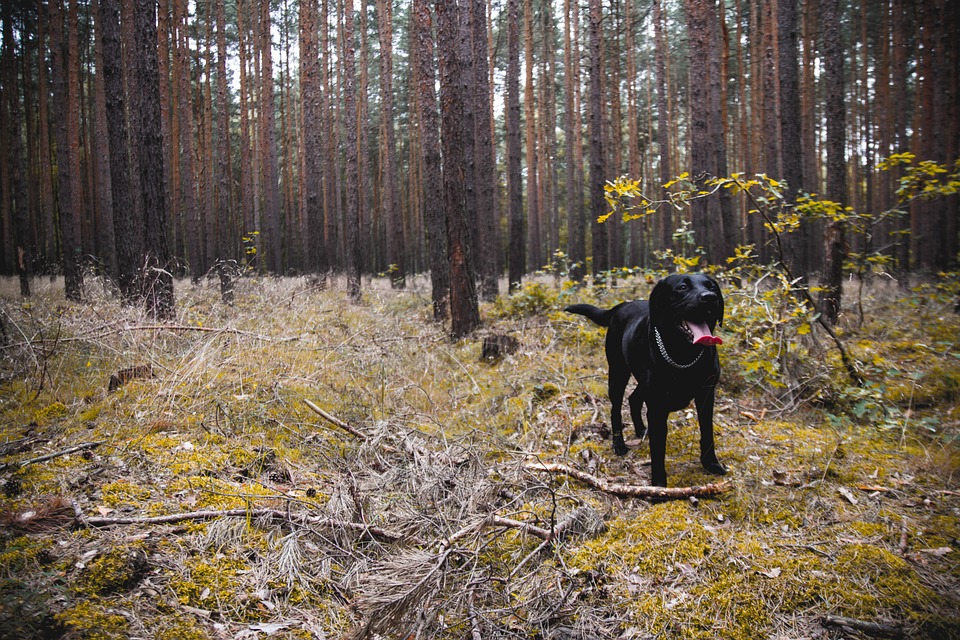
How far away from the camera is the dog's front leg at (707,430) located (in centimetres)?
325

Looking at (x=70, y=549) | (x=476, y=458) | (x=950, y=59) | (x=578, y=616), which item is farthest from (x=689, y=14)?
(x=70, y=549)

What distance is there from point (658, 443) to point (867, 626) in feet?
4.28

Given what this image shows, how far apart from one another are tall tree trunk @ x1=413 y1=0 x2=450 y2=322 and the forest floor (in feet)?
14.5

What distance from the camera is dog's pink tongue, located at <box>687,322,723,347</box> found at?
2723mm

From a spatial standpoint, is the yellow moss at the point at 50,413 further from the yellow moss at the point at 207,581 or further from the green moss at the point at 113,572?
the yellow moss at the point at 207,581

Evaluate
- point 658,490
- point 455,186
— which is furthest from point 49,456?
point 455,186

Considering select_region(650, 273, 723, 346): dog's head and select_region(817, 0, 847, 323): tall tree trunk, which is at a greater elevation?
select_region(817, 0, 847, 323): tall tree trunk

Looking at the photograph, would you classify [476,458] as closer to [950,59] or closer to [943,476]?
[943,476]

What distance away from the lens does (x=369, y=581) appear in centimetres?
229

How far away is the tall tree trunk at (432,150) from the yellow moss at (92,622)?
23.9 feet

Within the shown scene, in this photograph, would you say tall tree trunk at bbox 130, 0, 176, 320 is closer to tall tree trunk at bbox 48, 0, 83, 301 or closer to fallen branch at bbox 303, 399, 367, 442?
fallen branch at bbox 303, 399, 367, 442

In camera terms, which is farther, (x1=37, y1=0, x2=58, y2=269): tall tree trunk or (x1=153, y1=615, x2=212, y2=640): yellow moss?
(x1=37, y1=0, x2=58, y2=269): tall tree trunk

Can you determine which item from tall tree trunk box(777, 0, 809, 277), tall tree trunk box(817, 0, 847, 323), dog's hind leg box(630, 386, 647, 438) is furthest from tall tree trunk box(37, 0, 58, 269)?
tall tree trunk box(817, 0, 847, 323)

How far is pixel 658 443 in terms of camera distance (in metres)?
3.12
